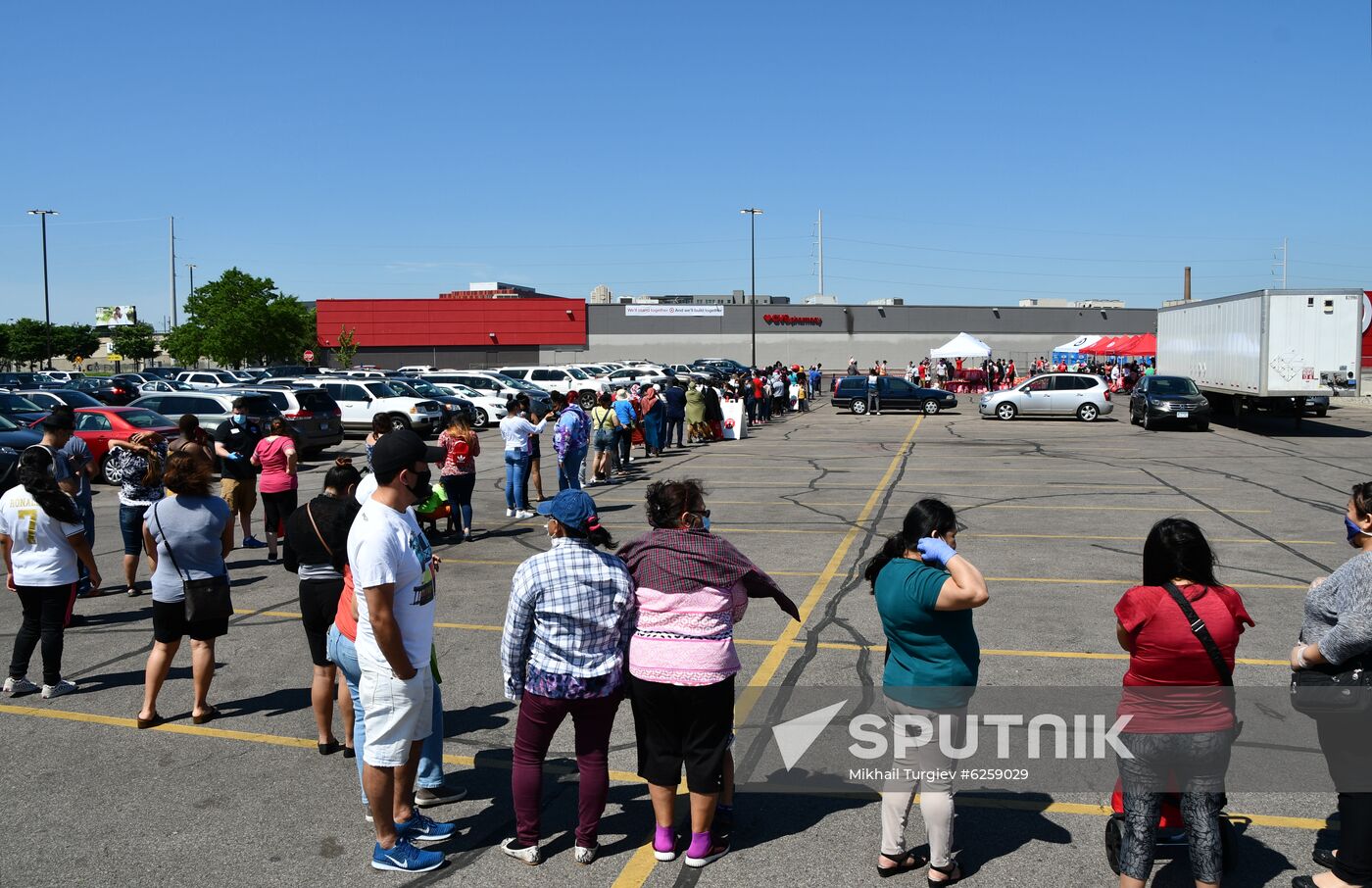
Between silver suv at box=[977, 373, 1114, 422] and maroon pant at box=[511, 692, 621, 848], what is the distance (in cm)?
3130

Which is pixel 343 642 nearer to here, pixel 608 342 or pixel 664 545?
pixel 664 545

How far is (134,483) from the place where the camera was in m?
9.69

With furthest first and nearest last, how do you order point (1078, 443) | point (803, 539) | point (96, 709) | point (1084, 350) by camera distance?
1. point (1084, 350)
2. point (1078, 443)
3. point (803, 539)
4. point (96, 709)

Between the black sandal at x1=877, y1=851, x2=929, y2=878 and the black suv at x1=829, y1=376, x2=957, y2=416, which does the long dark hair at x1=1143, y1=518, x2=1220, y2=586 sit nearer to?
the black sandal at x1=877, y1=851, x2=929, y2=878

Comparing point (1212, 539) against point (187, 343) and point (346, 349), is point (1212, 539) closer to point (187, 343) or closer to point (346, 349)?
point (187, 343)

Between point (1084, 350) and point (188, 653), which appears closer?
point (188, 653)

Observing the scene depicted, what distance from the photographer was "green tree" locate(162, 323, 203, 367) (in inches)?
2667

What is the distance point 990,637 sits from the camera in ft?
26.0

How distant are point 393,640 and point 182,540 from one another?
256 cm

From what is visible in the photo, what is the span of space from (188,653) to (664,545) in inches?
210

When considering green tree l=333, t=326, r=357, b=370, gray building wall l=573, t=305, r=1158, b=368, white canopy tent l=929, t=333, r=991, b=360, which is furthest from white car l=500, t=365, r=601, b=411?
gray building wall l=573, t=305, r=1158, b=368

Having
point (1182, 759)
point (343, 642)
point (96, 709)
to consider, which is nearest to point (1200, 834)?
point (1182, 759)

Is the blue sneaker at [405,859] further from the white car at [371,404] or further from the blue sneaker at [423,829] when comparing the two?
the white car at [371,404]

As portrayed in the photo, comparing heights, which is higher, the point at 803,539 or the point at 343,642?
the point at 343,642
